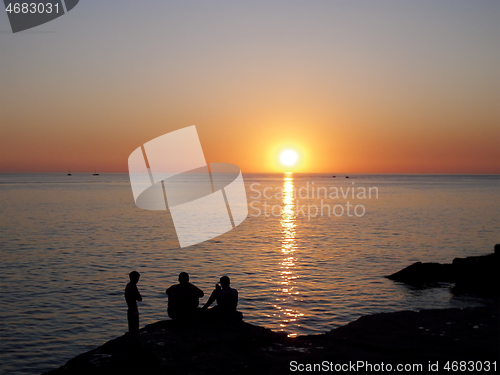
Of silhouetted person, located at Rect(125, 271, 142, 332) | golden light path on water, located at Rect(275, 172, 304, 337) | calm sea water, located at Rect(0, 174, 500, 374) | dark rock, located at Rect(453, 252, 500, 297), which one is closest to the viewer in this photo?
silhouetted person, located at Rect(125, 271, 142, 332)

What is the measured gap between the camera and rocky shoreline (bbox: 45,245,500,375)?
929 centimetres

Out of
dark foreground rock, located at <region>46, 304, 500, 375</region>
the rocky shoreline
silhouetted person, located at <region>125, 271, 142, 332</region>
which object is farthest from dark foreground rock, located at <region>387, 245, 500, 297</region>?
silhouetted person, located at <region>125, 271, 142, 332</region>

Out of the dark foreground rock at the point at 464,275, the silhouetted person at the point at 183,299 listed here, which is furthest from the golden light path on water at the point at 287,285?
the dark foreground rock at the point at 464,275

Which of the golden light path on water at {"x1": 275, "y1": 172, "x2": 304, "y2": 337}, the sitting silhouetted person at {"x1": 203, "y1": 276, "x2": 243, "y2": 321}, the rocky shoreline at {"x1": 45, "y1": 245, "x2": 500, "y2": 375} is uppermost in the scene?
the sitting silhouetted person at {"x1": 203, "y1": 276, "x2": 243, "y2": 321}

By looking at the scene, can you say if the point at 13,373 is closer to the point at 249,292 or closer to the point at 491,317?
the point at 249,292

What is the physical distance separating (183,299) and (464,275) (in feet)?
53.0

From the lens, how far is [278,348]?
34.0 feet

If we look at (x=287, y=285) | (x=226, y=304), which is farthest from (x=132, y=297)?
(x=287, y=285)

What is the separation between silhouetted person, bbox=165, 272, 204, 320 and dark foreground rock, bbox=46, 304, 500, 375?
1.11ft

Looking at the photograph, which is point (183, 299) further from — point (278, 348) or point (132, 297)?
point (278, 348)

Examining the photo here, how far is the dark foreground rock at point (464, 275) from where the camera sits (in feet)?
68.5

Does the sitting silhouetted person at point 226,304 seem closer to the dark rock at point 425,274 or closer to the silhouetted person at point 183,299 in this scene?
the silhouetted person at point 183,299

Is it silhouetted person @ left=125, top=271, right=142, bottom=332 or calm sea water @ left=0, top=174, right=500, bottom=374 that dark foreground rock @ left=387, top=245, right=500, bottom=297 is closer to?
calm sea water @ left=0, top=174, right=500, bottom=374

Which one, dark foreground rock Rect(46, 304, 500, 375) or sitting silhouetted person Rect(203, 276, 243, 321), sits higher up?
sitting silhouetted person Rect(203, 276, 243, 321)
